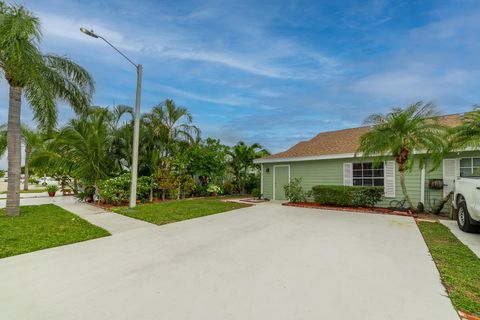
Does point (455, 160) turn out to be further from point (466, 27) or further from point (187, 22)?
point (187, 22)

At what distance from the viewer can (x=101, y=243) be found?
15.7 ft

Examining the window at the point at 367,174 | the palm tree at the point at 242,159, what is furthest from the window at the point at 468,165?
the palm tree at the point at 242,159

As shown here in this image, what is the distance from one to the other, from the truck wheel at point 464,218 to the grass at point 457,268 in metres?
0.50

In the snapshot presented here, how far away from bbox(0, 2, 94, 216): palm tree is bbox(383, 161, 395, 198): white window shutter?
12229mm

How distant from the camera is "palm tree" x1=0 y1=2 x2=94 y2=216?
20.3 feet

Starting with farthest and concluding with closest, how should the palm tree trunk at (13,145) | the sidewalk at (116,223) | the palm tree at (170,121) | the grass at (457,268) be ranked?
the palm tree at (170,121) → the palm tree trunk at (13,145) → the sidewalk at (116,223) → the grass at (457,268)

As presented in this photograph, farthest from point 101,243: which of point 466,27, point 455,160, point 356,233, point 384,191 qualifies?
point 466,27

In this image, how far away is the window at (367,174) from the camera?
1038cm

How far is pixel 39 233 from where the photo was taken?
5.38m

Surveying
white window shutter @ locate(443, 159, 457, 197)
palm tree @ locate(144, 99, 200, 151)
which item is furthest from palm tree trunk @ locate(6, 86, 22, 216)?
white window shutter @ locate(443, 159, 457, 197)

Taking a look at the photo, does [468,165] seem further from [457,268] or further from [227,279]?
[227,279]

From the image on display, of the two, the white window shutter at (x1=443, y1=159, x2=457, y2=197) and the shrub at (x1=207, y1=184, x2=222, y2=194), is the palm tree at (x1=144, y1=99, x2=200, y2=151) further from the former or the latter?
the white window shutter at (x1=443, y1=159, x2=457, y2=197)

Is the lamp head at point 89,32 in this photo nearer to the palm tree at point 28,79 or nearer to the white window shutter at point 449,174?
the palm tree at point 28,79

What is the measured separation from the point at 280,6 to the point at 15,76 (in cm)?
900
